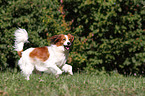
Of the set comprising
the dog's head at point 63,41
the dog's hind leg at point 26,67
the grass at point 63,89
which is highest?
the dog's head at point 63,41

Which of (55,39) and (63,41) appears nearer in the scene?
(63,41)

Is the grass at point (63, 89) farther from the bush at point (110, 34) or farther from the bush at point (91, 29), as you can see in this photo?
the bush at point (110, 34)

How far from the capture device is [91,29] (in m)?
7.05

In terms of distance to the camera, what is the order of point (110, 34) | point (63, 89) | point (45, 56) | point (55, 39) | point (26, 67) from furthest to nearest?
point (110, 34) < point (55, 39) < point (45, 56) < point (26, 67) < point (63, 89)

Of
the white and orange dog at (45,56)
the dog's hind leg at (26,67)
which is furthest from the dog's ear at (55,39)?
the dog's hind leg at (26,67)

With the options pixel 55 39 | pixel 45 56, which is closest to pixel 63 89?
pixel 45 56

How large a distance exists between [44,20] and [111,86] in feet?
11.2

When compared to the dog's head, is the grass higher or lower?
lower

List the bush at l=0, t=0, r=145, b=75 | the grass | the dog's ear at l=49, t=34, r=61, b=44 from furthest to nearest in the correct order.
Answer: the bush at l=0, t=0, r=145, b=75 → the dog's ear at l=49, t=34, r=61, b=44 → the grass

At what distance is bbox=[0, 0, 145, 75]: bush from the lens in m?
6.71

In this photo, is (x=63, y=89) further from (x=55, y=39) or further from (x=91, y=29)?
(x=91, y=29)

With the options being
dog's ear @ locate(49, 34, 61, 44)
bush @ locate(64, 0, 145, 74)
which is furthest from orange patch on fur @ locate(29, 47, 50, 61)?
bush @ locate(64, 0, 145, 74)

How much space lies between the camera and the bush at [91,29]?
6.71m

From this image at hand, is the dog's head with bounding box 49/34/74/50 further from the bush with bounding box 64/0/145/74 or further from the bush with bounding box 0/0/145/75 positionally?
the bush with bounding box 64/0/145/74
